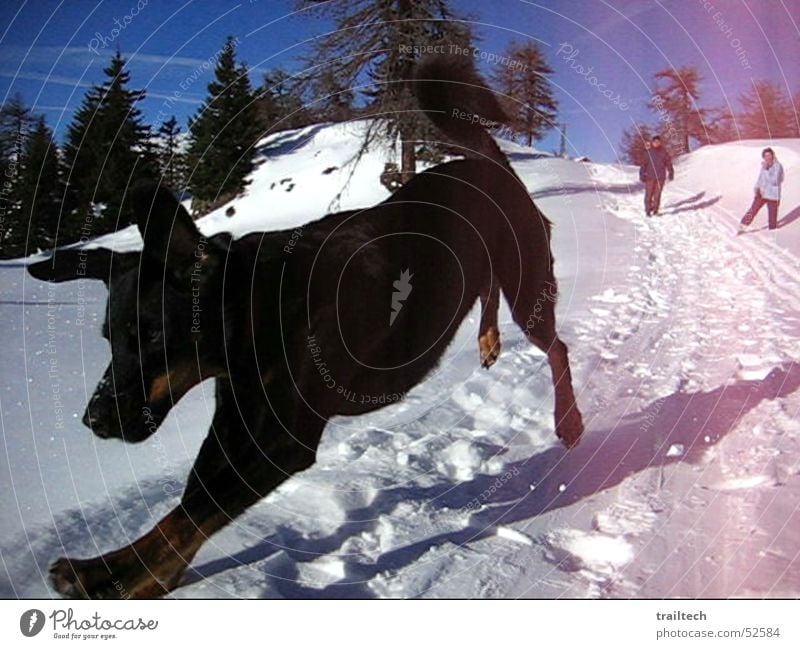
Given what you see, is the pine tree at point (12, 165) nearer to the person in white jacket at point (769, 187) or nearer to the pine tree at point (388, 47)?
the pine tree at point (388, 47)

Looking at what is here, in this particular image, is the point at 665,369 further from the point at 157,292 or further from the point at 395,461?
the point at 157,292

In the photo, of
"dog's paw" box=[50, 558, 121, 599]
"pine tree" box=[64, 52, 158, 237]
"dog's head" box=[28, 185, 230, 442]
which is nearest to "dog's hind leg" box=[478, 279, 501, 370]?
"dog's head" box=[28, 185, 230, 442]

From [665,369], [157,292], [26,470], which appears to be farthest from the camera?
[665,369]

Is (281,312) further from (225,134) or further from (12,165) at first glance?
(12,165)

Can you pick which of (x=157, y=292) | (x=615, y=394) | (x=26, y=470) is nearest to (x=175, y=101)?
(x=157, y=292)

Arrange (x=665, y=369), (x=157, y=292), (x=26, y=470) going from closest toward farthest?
(x=157, y=292) → (x=26, y=470) → (x=665, y=369)
